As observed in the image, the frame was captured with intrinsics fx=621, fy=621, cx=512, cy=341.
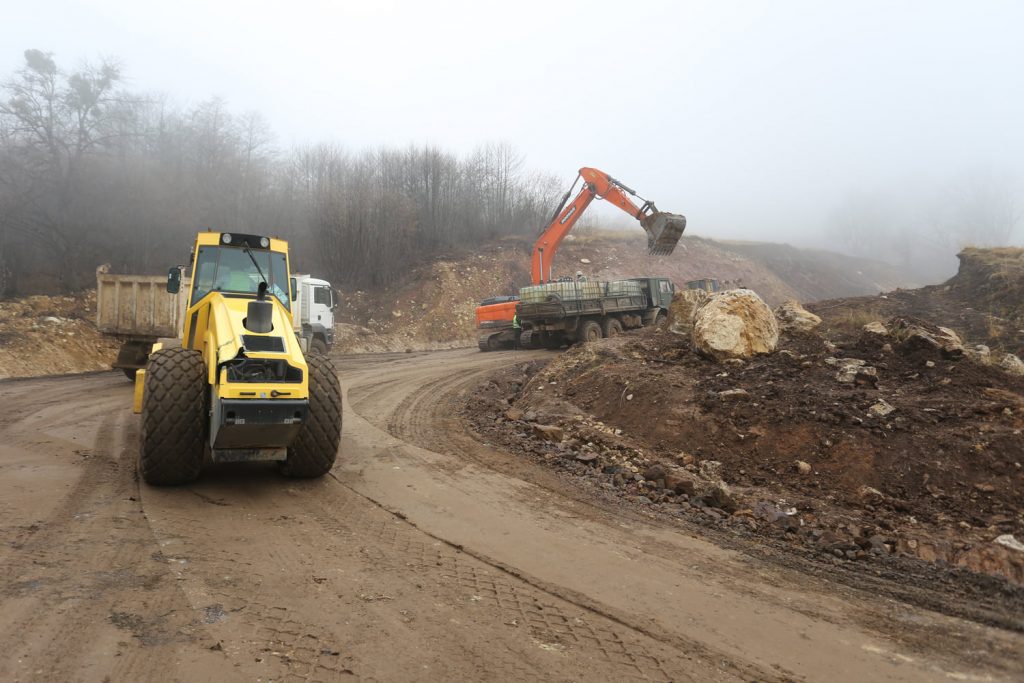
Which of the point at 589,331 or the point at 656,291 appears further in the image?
the point at 656,291

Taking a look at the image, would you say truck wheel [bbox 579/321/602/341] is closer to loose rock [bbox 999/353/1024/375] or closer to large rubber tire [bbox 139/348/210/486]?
Result: loose rock [bbox 999/353/1024/375]

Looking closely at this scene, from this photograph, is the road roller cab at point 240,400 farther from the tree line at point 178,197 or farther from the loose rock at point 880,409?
the tree line at point 178,197

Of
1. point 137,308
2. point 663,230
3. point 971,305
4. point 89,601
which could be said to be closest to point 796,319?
point 971,305

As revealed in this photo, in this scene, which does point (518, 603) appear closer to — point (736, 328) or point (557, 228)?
point (736, 328)

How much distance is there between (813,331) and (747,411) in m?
3.95

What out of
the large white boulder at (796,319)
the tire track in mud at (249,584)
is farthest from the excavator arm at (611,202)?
the tire track in mud at (249,584)

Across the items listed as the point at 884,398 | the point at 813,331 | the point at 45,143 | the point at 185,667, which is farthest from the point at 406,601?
the point at 45,143

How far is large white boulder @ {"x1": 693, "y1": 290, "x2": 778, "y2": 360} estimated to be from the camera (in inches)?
407

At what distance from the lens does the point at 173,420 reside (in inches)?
226

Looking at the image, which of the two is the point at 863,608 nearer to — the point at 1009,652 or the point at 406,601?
the point at 1009,652

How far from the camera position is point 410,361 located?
19.6 metres

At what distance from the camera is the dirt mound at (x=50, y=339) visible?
16.1m

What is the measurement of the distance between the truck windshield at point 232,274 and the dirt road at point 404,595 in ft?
7.03

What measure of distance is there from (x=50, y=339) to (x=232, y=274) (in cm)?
1373
